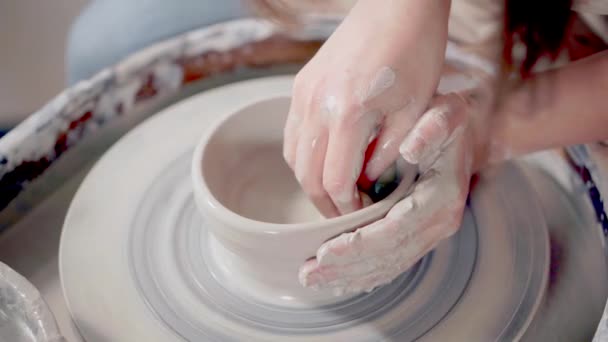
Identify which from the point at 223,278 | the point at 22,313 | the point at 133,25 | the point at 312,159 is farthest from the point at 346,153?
the point at 133,25

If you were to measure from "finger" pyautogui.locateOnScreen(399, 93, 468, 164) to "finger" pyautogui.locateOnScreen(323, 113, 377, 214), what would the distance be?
0.05 meters

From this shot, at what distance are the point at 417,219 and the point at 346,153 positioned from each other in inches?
4.8

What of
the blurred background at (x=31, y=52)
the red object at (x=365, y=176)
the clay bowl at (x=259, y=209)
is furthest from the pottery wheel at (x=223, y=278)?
the blurred background at (x=31, y=52)

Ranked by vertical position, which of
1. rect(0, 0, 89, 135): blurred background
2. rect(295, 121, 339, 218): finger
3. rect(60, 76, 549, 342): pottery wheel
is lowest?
rect(0, 0, 89, 135): blurred background

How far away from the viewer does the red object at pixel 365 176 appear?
0.84 metres

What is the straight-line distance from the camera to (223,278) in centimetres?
89

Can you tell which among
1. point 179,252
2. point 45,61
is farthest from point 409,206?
point 45,61

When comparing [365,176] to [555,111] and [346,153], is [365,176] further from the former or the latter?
[555,111]

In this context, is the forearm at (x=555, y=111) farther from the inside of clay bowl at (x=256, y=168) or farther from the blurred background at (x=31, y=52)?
the blurred background at (x=31, y=52)

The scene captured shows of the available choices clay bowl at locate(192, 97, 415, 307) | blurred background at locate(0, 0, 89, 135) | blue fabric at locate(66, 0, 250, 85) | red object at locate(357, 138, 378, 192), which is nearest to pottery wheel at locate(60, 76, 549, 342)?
clay bowl at locate(192, 97, 415, 307)

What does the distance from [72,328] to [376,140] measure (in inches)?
19.4

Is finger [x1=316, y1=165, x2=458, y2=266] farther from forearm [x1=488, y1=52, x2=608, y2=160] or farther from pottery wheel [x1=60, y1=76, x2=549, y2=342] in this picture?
forearm [x1=488, y1=52, x2=608, y2=160]

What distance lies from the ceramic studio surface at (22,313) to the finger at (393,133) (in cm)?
44

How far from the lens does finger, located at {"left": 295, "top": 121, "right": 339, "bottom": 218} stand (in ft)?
2.69
